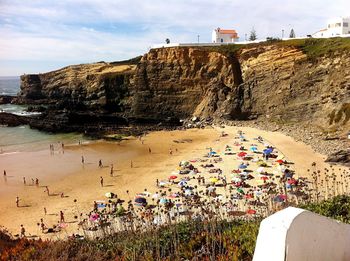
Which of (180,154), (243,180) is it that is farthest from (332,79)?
(243,180)

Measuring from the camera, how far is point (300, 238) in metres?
4.88

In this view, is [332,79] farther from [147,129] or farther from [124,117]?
[124,117]

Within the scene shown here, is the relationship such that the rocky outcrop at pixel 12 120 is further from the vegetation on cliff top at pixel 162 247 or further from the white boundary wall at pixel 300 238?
the white boundary wall at pixel 300 238

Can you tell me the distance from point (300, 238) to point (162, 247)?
544cm

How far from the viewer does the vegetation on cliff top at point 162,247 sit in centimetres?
859

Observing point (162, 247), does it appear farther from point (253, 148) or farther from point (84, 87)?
point (84, 87)

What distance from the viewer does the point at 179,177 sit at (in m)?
27.6

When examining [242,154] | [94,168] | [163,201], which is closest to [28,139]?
[94,168]

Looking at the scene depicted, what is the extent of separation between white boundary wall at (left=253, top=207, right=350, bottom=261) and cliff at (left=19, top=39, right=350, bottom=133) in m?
35.1

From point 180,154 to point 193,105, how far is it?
76.0ft

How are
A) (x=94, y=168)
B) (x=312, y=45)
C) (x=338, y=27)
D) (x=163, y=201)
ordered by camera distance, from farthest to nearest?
(x=338, y=27)
(x=312, y=45)
(x=94, y=168)
(x=163, y=201)

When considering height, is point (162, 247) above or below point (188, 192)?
above

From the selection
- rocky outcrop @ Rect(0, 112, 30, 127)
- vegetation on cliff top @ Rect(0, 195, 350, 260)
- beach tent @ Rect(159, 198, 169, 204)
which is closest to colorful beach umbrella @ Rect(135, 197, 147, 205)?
beach tent @ Rect(159, 198, 169, 204)

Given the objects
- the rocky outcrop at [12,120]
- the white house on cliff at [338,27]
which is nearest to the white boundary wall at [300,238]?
the rocky outcrop at [12,120]
